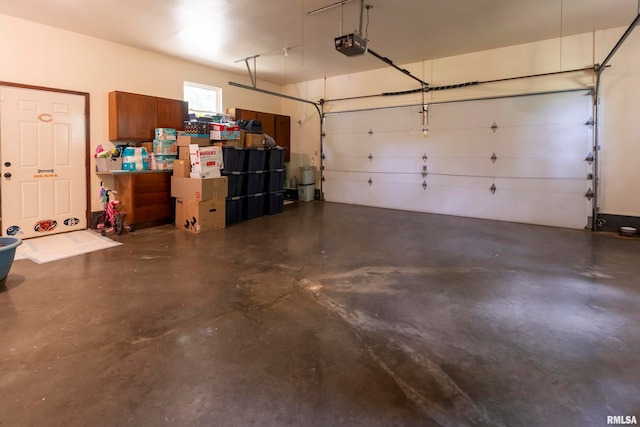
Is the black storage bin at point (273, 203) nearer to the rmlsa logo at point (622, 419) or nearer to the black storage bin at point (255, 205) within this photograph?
the black storage bin at point (255, 205)

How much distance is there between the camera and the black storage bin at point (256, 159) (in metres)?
6.76

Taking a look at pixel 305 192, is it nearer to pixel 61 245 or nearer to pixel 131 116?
pixel 131 116

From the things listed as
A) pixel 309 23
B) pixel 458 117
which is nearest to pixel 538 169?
pixel 458 117

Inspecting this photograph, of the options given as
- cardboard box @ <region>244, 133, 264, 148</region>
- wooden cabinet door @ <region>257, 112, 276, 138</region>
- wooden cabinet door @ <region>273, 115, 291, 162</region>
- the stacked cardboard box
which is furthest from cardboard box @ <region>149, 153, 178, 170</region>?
wooden cabinet door @ <region>273, 115, 291, 162</region>

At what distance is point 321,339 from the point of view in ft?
7.83

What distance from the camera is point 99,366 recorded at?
206cm

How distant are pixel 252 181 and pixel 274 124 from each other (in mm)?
2918

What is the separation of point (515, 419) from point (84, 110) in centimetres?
672

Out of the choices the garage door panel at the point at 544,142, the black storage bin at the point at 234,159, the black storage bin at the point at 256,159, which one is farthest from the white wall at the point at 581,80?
the black storage bin at the point at 234,159

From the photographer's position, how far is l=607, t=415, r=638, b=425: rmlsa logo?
163cm

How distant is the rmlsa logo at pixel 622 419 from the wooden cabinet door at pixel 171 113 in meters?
6.70

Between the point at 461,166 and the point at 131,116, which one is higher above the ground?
the point at 131,116

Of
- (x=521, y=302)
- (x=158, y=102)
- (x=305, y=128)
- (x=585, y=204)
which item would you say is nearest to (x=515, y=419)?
(x=521, y=302)

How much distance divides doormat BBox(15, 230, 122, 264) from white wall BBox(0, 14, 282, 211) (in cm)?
77
